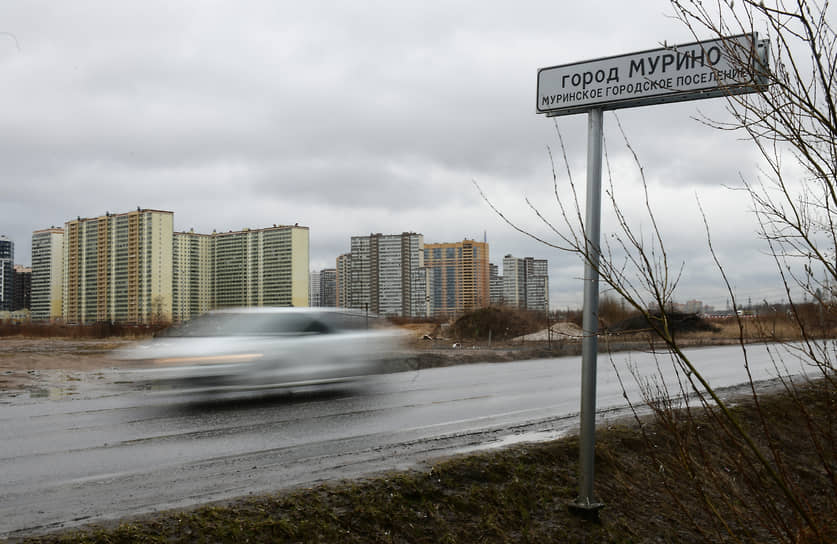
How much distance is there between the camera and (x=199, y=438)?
304 inches

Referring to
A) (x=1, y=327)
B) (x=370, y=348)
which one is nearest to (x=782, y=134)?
(x=370, y=348)

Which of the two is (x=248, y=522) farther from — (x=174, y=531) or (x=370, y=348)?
(x=370, y=348)

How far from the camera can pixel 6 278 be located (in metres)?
64.8

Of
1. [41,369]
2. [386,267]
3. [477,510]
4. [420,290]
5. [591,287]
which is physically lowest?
[41,369]

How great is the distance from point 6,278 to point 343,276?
3626cm

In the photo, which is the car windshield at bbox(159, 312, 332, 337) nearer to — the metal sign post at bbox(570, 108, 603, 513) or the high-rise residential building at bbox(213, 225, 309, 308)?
the metal sign post at bbox(570, 108, 603, 513)

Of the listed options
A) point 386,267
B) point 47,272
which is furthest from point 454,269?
point 47,272

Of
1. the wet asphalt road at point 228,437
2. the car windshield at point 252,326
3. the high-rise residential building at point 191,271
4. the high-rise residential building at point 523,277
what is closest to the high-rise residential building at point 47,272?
the high-rise residential building at point 191,271

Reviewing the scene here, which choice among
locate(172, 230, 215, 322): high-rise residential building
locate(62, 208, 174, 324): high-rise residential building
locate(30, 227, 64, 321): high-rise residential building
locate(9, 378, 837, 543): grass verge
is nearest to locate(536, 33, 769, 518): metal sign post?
locate(9, 378, 837, 543): grass verge

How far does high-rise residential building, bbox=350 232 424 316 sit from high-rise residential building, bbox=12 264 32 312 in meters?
34.0

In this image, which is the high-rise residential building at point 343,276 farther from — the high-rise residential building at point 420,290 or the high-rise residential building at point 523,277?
the high-rise residential building at point 523,277

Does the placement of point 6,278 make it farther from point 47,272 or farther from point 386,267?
point 386,267

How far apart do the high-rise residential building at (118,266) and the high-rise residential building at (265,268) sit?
657cm

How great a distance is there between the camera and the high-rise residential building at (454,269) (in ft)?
282
